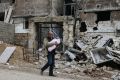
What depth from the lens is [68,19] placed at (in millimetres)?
22266

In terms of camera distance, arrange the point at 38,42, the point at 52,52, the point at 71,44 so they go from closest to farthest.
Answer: the point at 52,52 < the point at 71,44 < the point at 38,42

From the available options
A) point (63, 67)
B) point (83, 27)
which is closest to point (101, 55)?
point (63, 67)

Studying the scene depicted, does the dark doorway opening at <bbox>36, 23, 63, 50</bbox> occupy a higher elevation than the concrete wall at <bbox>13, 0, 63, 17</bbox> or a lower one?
lower

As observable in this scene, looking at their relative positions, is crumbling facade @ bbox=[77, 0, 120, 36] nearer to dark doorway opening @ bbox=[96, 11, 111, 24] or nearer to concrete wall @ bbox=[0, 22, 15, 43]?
dark doorway opening @ bbox=[96, 11, 111, 24]

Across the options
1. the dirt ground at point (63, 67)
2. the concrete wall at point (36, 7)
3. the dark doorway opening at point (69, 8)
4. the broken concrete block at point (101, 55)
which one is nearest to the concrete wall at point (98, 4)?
the dark doorway opening at point (69, 8)

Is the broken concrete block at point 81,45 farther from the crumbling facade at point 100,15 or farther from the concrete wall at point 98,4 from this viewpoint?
the concrete wall at point 98,4

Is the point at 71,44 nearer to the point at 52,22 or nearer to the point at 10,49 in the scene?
the point at 52,22

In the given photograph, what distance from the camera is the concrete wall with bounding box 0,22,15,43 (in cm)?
2426

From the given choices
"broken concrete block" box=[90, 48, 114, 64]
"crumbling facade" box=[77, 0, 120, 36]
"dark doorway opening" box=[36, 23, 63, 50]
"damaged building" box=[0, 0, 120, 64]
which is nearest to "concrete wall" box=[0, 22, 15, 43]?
"damaged building" box=[0, 0, 120, 64]

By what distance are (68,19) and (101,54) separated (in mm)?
6397

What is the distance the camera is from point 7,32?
81.8ft

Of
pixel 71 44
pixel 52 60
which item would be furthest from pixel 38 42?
pixel 52 60

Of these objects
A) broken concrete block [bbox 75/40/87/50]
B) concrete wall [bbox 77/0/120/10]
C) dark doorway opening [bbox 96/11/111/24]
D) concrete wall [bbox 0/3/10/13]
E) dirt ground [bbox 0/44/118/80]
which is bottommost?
dirt ground [bbox 0/44/118/80]

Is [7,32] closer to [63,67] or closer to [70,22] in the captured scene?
[70,22]
